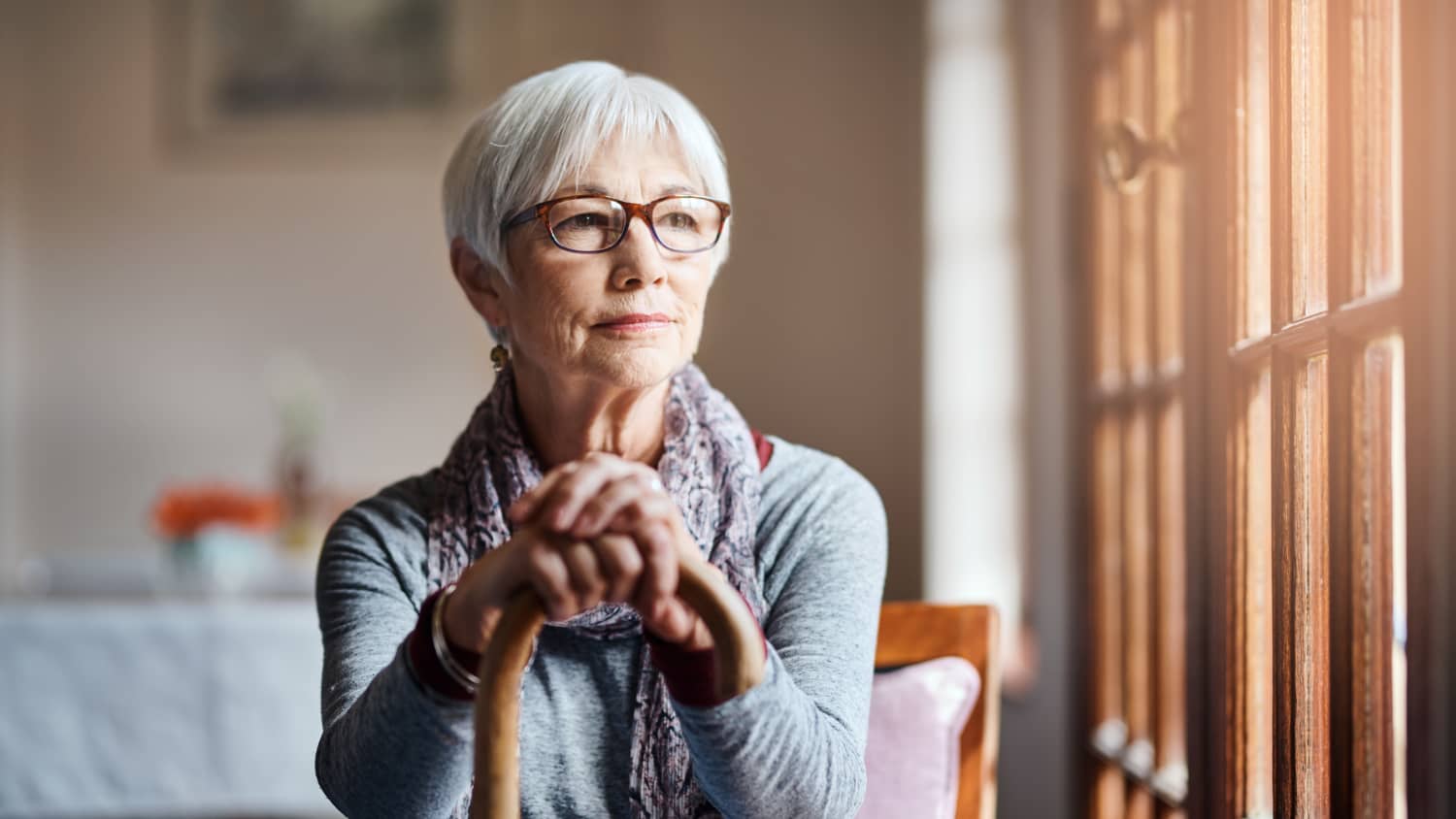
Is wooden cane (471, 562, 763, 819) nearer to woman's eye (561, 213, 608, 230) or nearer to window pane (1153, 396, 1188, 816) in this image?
woman's eye (561, 213, 608, 230)

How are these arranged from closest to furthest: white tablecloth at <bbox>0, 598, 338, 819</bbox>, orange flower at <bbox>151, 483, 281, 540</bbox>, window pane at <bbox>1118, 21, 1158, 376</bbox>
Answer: window pane at <bbox>1118, 21, 1158, 376</bbox>
white tablecloth at <bbox>0, 598, 338, 819</bbox>
orange flower at <bbox>151, 483, 281, 540</bbox>

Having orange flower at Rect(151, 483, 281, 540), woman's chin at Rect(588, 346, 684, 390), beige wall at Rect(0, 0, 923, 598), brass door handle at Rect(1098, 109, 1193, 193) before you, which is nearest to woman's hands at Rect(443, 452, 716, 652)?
woman's chin at Rect(588, 346, 684, 390)

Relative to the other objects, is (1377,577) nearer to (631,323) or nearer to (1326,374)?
(1326,374)

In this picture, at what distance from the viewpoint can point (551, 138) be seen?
1.01 metres

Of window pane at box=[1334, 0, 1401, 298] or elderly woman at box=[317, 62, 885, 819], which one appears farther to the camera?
elderly woman at box=[317, 62, 885, 819]

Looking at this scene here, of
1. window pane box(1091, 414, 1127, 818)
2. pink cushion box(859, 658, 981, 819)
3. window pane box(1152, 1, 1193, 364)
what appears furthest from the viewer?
window pane box(1091, 414, 1127, 818)

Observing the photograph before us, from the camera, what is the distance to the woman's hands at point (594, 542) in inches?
27.8

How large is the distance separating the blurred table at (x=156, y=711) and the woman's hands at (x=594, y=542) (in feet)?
6.14

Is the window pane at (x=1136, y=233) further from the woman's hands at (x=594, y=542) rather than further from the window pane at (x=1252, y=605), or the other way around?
the woman's hands at (x=594, y=542)

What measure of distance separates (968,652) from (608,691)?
0.32 metres

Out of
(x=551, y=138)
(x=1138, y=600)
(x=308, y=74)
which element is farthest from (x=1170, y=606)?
(x=308, y=74)

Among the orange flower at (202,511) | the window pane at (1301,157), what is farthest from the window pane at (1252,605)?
the orange flower at (202,511)

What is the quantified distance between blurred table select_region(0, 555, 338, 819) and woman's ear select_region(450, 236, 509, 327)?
1510mm

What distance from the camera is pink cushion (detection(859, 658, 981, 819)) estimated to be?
110 cm
